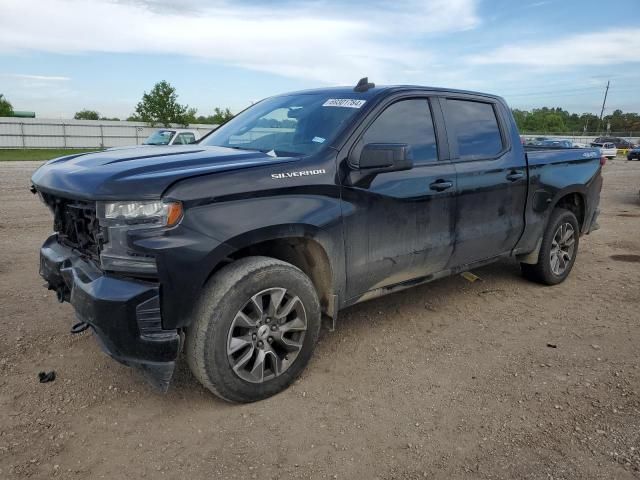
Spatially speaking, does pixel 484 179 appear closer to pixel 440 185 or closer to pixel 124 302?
pixel 440 185

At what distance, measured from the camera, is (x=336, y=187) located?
326 centimetres

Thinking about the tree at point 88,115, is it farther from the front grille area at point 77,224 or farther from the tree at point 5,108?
the front grille area at point 77,224

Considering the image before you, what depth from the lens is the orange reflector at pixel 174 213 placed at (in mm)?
2615

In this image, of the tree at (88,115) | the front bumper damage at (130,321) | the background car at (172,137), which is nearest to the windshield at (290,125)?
the front bumper damage at (130,321)

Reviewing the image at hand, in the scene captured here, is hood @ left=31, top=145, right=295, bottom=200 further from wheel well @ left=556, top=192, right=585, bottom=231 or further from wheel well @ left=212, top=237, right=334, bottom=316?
wheel well @ left=556, top=192, right=585, bottom=231

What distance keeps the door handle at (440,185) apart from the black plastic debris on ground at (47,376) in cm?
291

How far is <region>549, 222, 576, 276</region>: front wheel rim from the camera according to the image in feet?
17.4

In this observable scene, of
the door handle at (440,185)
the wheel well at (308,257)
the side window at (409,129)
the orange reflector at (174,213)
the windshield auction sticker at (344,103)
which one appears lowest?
the wheel well at (308,257)

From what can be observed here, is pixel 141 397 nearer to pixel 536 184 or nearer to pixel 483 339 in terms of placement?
pixel 483 339

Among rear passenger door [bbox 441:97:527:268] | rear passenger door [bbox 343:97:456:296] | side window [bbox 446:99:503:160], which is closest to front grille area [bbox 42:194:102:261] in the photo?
rear passenger door [bbox 343:97:456:296]

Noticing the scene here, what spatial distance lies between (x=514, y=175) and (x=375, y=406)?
2.58 m

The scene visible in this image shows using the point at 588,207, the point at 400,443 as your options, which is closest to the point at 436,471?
the point at 400,443

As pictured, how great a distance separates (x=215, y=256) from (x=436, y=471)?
1569 millimetres

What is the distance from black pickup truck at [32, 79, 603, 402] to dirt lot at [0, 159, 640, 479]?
0.36 metres
